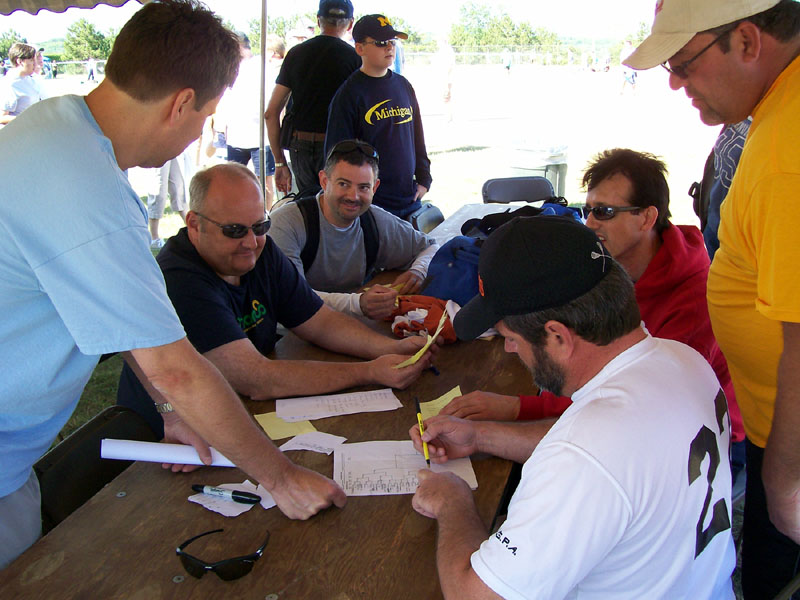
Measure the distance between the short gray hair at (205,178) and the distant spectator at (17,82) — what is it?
657 cm

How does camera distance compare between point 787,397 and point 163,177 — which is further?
point 163,177

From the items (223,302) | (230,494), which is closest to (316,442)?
(230,494)

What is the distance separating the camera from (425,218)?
4.92 metres

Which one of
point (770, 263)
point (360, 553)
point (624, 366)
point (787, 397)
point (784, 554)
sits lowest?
point (784, 554)

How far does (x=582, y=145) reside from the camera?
13812 millimetres

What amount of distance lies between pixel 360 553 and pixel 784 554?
120cm

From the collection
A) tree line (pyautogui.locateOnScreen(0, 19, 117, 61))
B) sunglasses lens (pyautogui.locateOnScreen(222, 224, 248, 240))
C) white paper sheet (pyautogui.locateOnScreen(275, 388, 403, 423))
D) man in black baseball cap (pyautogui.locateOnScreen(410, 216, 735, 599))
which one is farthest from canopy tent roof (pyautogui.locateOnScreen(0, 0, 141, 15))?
tree line (pyautogui.locateOnScreen(0, 19, 117, 61))

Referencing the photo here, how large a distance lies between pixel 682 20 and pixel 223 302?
5.35ft

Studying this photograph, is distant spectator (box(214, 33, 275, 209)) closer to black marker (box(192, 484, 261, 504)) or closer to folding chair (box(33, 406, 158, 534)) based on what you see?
folding chair (box(33, 406, 158, 534))

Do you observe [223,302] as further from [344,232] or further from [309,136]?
[309,136]

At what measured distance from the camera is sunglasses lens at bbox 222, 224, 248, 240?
237 cm

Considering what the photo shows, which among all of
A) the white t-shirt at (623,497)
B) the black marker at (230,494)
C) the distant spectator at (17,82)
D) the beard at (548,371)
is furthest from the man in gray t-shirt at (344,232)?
the distant spectator at (17,82)

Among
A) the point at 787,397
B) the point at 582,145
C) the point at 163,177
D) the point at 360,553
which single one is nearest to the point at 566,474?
the point at 360,553

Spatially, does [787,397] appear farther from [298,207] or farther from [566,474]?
[298,207]
